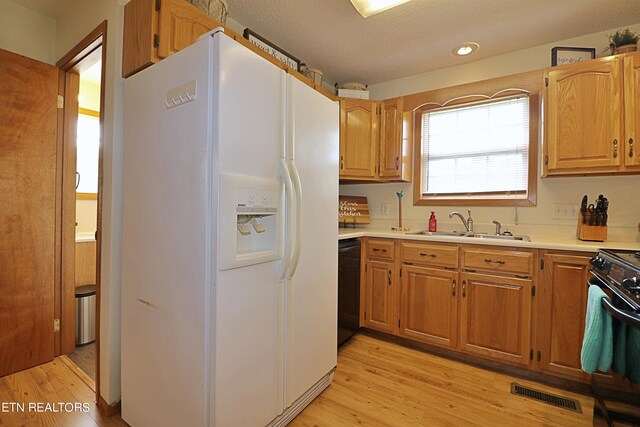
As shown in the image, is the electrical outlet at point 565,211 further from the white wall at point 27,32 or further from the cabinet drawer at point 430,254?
the white wall at point 27,32

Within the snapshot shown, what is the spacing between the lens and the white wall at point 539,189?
2.18m

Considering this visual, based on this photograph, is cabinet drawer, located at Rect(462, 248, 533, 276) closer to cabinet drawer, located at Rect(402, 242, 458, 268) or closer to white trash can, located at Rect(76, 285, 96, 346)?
cabinet drawer, located at Rect(402, 242, 458, 268)

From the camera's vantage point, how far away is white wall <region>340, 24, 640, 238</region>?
7.16 feet

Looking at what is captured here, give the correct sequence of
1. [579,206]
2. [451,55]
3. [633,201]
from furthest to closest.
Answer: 1. [451,55]
2. [579,206]
3. [633,201]

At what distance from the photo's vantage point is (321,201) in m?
1.71

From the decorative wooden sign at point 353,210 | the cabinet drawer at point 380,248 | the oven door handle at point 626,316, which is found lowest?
the oven door handle at point 626,316

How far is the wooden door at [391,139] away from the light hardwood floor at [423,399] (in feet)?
5.58

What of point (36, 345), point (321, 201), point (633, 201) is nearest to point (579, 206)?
point (633, 201)

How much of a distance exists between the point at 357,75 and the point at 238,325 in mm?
2849

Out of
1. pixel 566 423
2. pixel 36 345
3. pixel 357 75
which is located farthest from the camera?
pixel 357 75

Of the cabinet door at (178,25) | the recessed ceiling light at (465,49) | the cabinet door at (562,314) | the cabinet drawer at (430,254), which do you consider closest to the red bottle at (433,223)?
the cabinet drawer at (430,254)

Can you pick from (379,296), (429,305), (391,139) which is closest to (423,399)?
(429,305)

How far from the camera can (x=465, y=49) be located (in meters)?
2.53

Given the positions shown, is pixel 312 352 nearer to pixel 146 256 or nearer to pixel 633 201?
pixel 146 256
